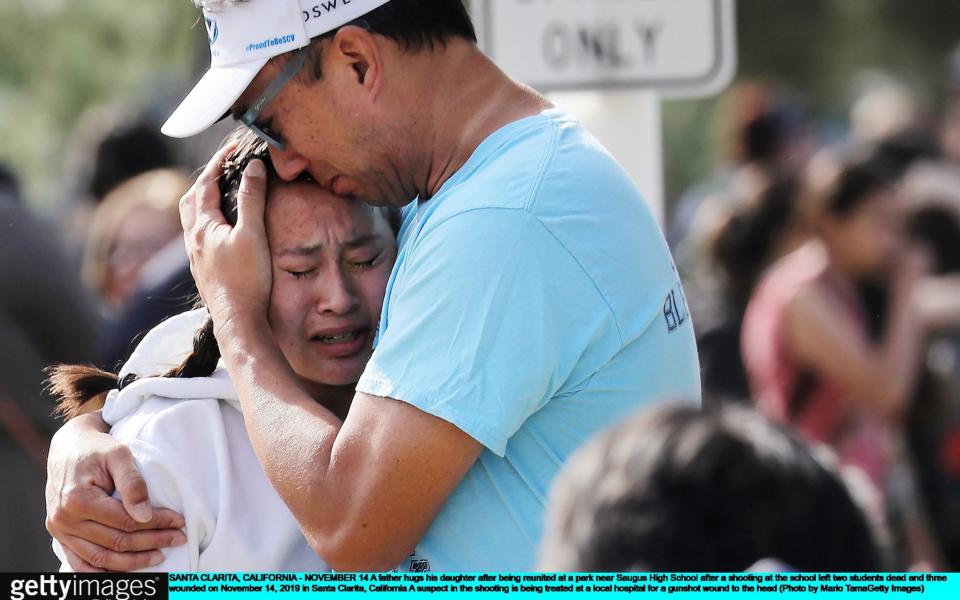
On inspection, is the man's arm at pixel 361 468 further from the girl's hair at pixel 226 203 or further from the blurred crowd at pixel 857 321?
the blurred crowd at pixel 857 321

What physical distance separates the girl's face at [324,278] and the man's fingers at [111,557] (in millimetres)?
445

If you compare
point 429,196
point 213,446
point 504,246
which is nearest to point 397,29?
point 429,196

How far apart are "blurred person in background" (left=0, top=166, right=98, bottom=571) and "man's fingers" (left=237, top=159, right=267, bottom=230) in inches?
84.5

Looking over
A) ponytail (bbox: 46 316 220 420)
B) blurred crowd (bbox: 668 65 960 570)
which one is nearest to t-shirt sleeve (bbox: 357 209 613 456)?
ponytail (bbox: 46 316 220 420)

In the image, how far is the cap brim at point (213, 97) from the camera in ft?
8.63

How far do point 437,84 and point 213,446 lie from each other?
76 centimetres

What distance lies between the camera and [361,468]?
231 centimetres

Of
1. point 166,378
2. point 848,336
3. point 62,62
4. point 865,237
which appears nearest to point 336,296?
point 166,378

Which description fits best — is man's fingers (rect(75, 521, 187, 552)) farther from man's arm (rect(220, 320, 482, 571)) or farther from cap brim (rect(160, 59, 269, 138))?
cap brim (rect(160, 59, 269, 138))

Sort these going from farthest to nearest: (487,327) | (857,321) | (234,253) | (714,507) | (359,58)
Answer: (857,321) < (234,253) < (359,58) < (487,327) < (714,507)

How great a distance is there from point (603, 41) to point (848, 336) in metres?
2.00

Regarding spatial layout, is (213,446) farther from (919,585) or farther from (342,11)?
(919,585)

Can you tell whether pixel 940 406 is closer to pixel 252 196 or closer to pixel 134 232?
pixel 134 232

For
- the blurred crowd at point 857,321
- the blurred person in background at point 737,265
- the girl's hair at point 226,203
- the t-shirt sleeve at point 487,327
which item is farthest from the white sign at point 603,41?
the blurred person in background at point 737,265
